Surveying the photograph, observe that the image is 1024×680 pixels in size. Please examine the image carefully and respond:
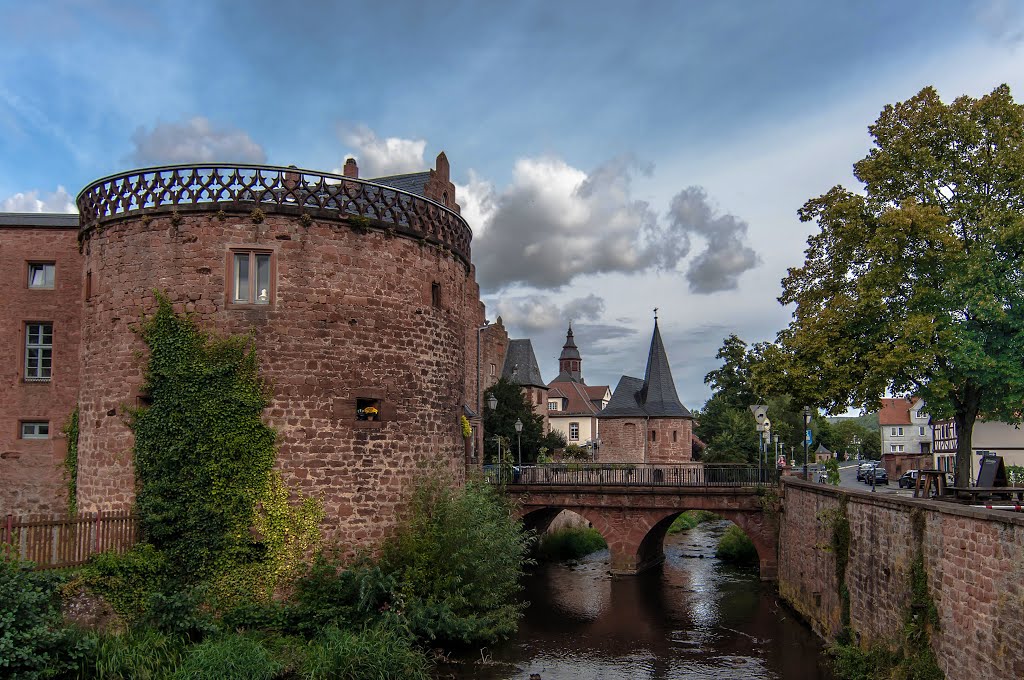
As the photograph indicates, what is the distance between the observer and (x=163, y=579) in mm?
14086

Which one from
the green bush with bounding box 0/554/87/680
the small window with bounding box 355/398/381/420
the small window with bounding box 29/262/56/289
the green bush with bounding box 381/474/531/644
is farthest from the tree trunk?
the small window with bounding box 29/262/56/289

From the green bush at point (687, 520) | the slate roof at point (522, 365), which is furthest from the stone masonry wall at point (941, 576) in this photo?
the slate roof at point (522, 365)

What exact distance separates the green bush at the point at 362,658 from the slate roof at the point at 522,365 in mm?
41430

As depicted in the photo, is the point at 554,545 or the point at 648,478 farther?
the point at 554,545

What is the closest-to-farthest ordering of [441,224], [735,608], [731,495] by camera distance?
[441,224], [735,608], [731,495]

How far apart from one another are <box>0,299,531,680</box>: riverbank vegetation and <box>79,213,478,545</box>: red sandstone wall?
46 cm

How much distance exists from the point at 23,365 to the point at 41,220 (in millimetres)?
3678

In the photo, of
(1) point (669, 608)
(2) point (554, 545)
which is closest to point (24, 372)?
(1) point (669, 608)

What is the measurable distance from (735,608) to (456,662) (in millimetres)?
9813

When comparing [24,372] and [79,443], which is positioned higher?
[24,372]

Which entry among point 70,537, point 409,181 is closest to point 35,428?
point 70,537

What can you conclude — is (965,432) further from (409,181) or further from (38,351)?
(38,351)

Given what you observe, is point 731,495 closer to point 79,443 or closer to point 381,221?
point 381,221

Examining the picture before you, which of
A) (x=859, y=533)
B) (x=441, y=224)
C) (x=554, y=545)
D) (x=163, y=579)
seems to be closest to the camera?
(x=163, y=579)
